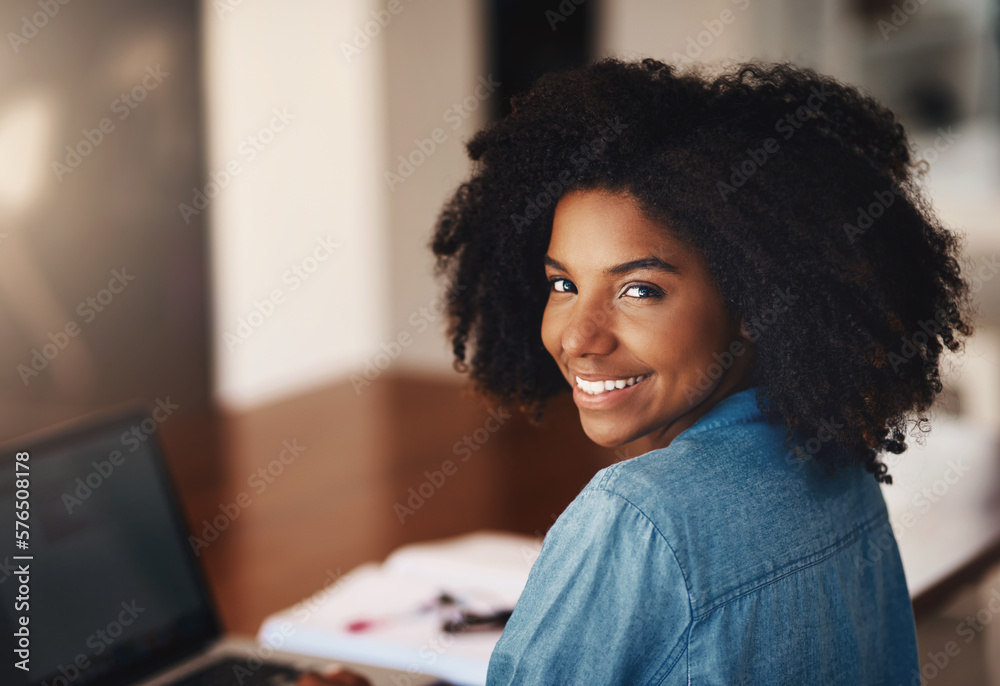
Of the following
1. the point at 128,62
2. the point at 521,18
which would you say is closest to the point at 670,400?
the point at 128,62

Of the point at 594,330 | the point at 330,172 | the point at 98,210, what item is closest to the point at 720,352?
the point at 594,330

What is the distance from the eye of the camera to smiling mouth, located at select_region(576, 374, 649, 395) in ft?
2.73

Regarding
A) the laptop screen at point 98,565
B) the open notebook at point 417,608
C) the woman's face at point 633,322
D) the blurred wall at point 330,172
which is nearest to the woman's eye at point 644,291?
the woman's face at point 633,322

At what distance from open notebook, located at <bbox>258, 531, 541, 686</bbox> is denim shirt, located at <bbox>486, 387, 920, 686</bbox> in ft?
1.41

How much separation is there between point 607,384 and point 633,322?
0.06m

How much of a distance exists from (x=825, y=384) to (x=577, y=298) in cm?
21

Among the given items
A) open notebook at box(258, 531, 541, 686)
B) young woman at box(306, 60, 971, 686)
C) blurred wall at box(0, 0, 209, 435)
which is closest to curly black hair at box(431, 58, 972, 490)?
young woman at box(306, 60, 971, 686)

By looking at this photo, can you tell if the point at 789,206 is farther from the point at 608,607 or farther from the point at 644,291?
the point at 608,607

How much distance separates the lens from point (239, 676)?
1203 millimetres

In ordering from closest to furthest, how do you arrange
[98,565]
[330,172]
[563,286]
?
1. [563,286]
2. [98,565]
3. [330,172]

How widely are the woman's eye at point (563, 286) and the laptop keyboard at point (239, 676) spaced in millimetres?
595

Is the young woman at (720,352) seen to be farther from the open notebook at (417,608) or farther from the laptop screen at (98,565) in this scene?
the laptop screen at (98,565)

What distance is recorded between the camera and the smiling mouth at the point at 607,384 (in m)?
0.83

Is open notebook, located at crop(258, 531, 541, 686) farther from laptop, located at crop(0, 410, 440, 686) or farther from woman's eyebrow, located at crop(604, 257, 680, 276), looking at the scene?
woman's eyebrow, located at crop(604, 257, 680, 276)
